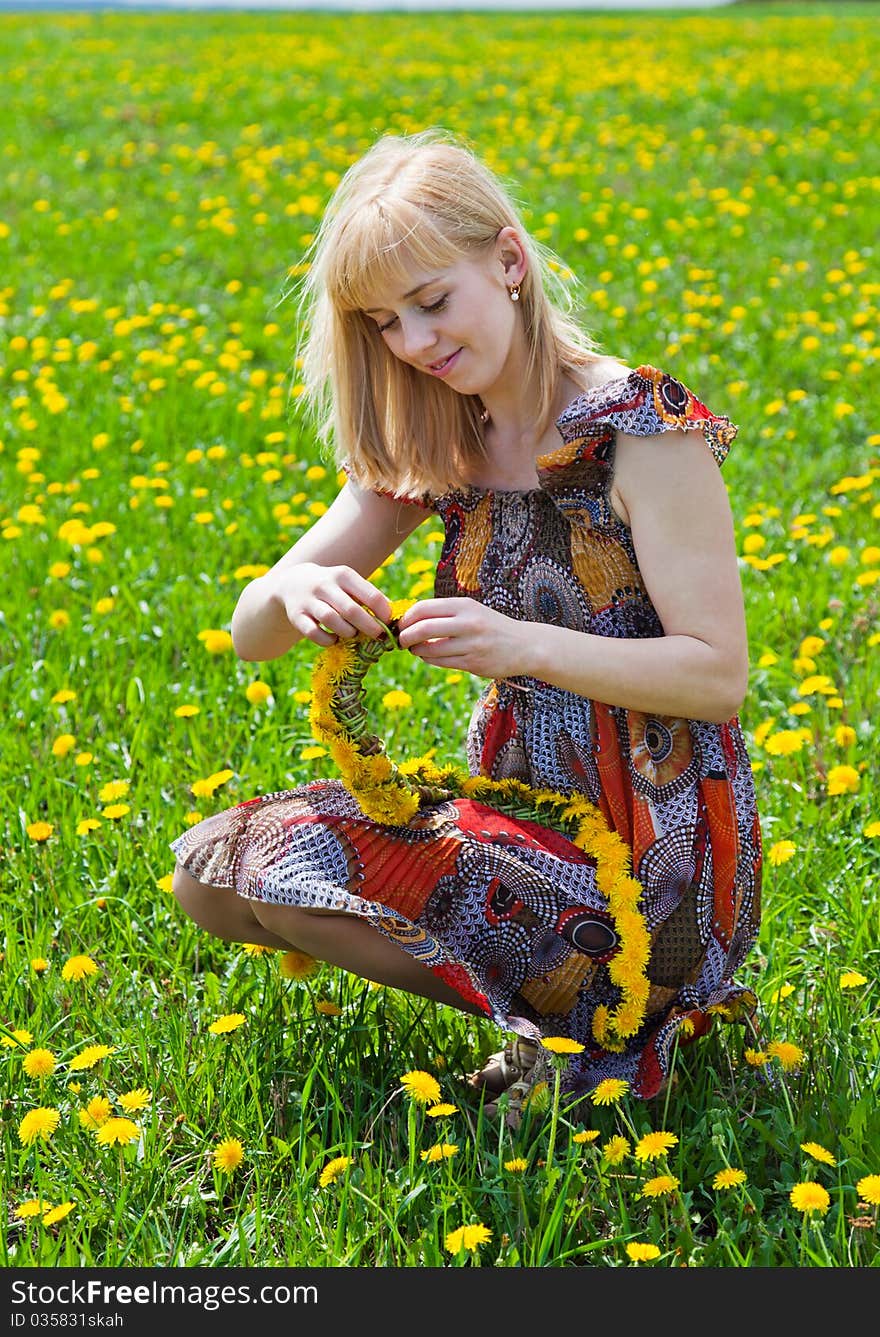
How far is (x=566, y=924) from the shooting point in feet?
6.10

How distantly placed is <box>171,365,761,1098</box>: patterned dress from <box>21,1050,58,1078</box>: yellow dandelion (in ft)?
1.02

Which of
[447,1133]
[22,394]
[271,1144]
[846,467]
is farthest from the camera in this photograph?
[22,394]

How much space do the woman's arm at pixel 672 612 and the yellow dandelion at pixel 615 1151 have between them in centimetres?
55

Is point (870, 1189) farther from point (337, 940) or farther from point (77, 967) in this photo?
point (77, 967)

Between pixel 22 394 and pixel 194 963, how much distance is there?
10.5 ft

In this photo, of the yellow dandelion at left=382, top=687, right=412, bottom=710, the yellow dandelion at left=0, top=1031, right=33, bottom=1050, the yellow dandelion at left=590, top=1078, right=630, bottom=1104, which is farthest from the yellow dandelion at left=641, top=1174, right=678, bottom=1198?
the yellow dandelion at left=382, top=687, right=412, bottom=710

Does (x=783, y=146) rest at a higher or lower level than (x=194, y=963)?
higher

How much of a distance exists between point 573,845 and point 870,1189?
584 mm

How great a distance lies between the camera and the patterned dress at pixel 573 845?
73.2 inches

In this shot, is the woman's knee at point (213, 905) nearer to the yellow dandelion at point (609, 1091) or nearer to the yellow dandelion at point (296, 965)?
the yellow dandelion at point (296, 965)

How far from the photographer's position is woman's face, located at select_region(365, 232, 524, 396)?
1.91m

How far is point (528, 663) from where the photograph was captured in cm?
178

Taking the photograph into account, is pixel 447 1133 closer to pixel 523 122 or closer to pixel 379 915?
pixel 379 915

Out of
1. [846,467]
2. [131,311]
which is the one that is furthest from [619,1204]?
[131,311]
